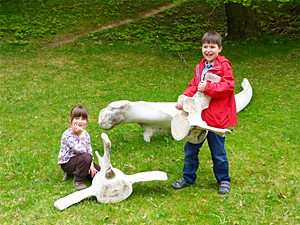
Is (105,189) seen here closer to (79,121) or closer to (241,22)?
(79,121)

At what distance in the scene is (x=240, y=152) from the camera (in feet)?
19.5

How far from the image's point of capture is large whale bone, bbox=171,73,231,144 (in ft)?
13.9

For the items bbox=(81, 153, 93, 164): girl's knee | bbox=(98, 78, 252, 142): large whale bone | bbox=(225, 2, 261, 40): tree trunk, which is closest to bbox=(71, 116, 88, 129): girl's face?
bbox=(81, 153, 93, 164): girl's knee

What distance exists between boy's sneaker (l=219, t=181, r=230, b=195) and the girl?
145 cm

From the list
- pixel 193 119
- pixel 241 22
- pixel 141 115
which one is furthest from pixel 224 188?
pixel 241 22

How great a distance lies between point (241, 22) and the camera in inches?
544

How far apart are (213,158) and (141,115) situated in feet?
5.97

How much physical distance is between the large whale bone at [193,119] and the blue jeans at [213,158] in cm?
17

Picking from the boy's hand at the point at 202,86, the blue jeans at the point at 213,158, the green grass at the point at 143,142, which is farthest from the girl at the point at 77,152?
the boy's hand at the point at 202,86

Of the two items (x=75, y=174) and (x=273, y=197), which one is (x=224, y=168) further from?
(x=75, y=174)

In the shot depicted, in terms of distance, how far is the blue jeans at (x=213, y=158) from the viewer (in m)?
4.49

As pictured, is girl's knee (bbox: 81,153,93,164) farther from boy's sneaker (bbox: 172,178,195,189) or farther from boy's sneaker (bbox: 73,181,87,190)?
boy's sneaker (bbox: 172,178,195,189)

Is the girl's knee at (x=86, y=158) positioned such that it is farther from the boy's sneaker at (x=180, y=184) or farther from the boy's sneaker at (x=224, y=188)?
the boy's sneaker at (x=224, y=188)

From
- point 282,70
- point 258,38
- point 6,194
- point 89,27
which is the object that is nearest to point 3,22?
point 89,27
